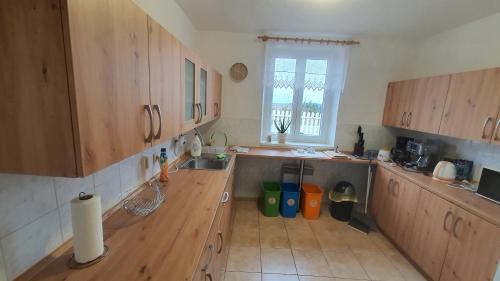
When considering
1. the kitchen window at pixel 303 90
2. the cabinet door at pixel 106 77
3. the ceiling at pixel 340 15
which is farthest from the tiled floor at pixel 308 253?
the ceiling at pixel 340 15

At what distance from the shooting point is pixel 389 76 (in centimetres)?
301

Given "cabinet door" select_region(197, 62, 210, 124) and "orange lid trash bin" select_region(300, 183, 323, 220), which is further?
"orange lid trash bin" select_region(300, 183, 323, 220)

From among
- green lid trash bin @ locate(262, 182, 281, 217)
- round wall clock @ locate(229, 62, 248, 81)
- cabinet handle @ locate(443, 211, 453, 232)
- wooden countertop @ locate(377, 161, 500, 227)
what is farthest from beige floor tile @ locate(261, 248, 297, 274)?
round wall clock @ locate(229, 62, 248, 81)

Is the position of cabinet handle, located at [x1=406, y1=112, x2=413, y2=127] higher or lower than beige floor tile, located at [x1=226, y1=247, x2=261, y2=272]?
higher

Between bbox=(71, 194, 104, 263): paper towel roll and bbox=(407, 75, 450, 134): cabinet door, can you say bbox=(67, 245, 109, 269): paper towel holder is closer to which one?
bbox=(71, 194, 104, 263): paper towel roll

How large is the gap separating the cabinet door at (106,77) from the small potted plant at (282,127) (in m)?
2.41

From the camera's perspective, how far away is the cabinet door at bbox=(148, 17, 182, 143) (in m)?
1.01

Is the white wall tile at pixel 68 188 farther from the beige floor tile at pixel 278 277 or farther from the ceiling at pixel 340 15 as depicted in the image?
the ceiling at pixel 340 15

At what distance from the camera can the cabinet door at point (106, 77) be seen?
0.58 m

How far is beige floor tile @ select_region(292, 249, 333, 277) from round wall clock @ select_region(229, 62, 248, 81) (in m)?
2.20

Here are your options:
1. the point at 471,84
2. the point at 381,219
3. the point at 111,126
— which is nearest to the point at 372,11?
the point at 471,84

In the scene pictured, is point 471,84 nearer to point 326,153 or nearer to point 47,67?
point 326,153

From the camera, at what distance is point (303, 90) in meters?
3.18

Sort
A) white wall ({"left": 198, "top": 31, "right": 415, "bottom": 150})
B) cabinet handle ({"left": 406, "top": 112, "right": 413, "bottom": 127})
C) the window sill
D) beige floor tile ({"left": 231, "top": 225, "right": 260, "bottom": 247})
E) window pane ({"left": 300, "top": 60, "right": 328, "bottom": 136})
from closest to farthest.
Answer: beige floor tile ({"left": 231, "top": 225, "right": 260, "bottom": 247}) < cabinet handle ({"left": 406, "top": 112, "right": 413, "bottom": 127}) < white wall ({"left": 198, "top": 31, "right": 415, "bottom": 150}) < window pane ({"left": 300, "top": 60, "right": 328, "bottom": 136}) < the window sill
